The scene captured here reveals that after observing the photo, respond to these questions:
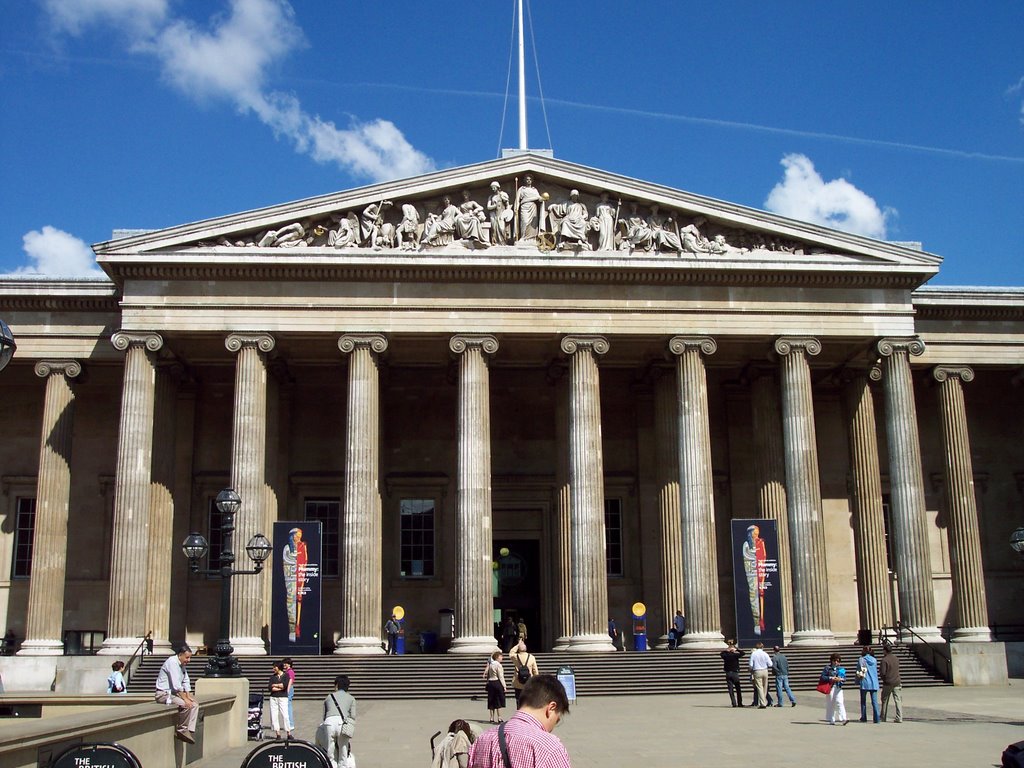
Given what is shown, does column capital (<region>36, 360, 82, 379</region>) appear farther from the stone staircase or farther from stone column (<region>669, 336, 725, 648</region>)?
stone column (<region>669, 336, 725, 648</region>)

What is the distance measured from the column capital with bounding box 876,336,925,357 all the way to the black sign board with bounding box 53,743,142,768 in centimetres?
2975

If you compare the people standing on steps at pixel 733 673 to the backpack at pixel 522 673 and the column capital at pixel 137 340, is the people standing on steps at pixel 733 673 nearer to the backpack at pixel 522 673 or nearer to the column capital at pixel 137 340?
the backpack at pixel 522 673

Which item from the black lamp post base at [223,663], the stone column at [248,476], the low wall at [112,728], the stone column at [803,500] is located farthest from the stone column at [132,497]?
the stone column at [803,500]

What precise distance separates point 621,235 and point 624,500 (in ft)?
33.7

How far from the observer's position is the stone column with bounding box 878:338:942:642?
115 ft

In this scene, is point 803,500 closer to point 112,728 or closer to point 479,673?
point 479,673

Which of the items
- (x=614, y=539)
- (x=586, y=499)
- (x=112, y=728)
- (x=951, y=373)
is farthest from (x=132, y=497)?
(x=951, y=373)

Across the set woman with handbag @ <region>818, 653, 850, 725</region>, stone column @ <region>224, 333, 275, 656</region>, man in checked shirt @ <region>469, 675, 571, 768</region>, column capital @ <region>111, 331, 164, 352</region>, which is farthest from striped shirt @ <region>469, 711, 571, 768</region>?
column capital @ <region>111, 331, 164, 352</region>

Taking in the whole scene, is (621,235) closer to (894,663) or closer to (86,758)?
(894,663)

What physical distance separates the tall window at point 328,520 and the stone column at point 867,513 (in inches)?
687

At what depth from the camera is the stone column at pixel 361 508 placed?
111 ft

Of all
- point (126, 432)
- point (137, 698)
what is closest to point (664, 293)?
point (126, 432)

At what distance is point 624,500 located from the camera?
138 feet

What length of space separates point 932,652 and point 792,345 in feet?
32.2
